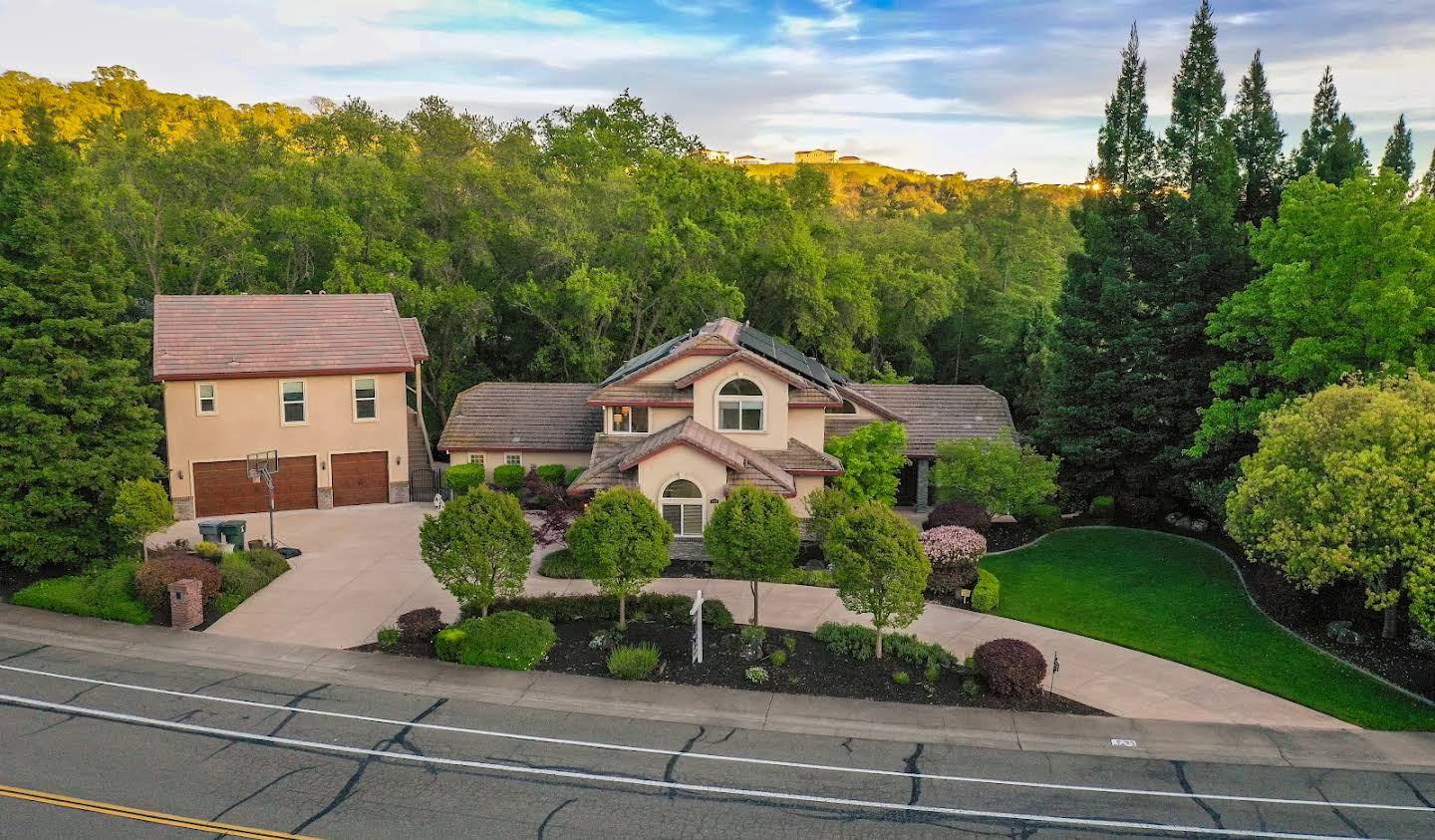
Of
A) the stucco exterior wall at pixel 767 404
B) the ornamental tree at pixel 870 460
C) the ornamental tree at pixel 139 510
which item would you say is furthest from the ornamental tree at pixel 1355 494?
the ornamental tree at pixel 139 510

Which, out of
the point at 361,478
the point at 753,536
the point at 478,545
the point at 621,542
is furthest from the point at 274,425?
the point at 753,536

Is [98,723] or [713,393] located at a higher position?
[713,393]

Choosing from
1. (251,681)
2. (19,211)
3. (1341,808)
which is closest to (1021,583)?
(1341,808)

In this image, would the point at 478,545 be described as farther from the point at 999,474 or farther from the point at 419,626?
the point at 999,474

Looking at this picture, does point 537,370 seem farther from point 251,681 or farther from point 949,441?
point 251,681

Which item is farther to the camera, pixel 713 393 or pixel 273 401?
pixel 273 401

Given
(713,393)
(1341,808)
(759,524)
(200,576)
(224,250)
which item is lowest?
(1341,808)
